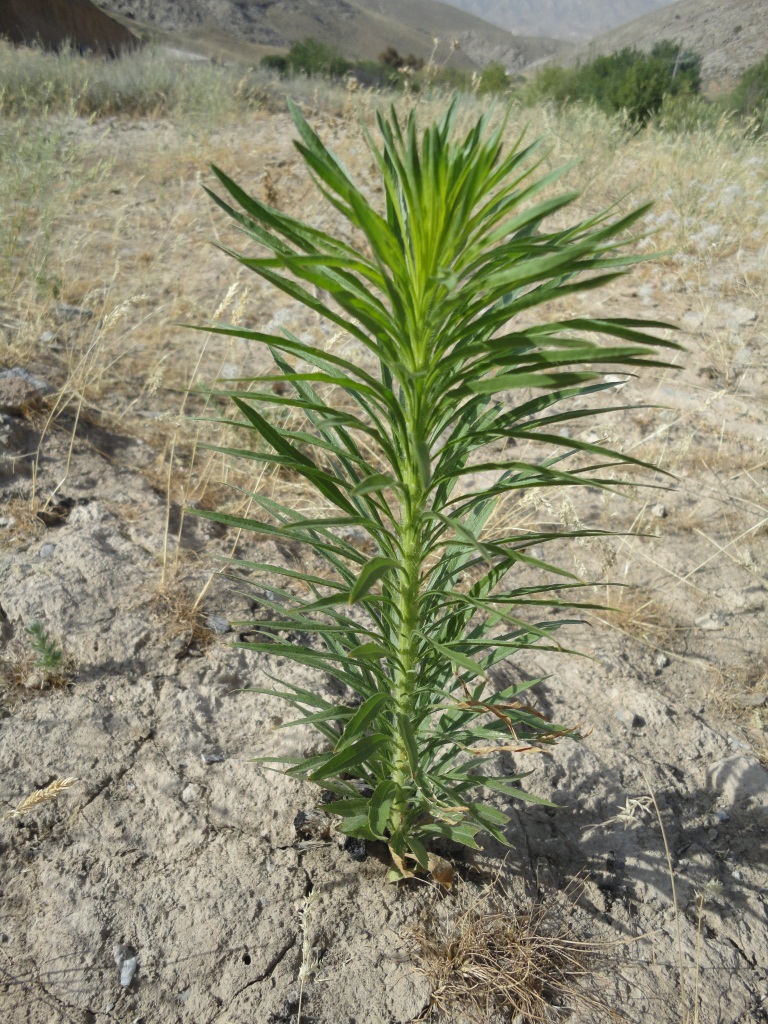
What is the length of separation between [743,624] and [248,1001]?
6.67ft

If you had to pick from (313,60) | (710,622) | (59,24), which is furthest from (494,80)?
(710,622)

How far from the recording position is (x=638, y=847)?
5.78 ft

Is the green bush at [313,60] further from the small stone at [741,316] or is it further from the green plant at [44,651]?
the green plant at [44,651]

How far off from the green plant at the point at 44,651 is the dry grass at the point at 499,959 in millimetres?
1109

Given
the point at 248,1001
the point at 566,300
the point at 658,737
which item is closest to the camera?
the point at 248,1001

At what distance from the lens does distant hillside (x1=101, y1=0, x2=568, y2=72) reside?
42.7m

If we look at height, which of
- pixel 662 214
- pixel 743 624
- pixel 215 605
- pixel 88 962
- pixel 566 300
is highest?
pixel 662 214

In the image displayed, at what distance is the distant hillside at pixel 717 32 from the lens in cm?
3545

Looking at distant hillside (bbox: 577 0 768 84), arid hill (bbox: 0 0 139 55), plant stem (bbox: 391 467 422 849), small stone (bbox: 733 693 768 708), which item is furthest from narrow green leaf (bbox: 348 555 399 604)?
distant hillside (bbox: 577 0 768 84)

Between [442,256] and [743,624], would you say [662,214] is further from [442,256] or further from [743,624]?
[442,256]

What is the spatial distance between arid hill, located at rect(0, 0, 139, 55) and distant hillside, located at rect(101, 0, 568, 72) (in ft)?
36.6

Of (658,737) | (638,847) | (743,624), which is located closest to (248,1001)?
(638,847)

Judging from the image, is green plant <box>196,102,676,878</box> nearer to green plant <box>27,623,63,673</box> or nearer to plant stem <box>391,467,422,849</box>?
plant stem <box>391,467,422,849</box>

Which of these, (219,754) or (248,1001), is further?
(219,754)
